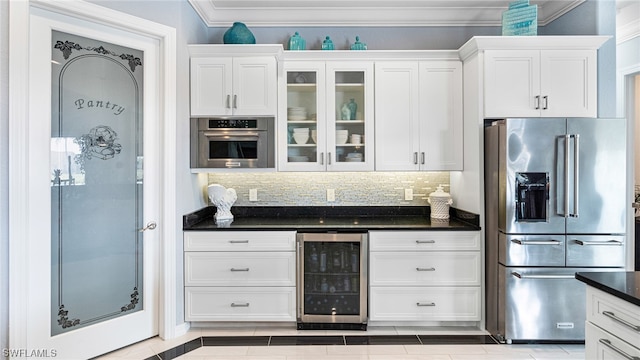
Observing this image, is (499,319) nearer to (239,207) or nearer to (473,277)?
(473,277)

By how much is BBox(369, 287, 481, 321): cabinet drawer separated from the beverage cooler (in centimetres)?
14


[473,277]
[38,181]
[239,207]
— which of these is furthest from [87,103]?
[473,277]

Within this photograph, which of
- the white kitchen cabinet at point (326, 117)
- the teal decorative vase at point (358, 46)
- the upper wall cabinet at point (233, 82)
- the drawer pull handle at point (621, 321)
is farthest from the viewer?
the teal decorative vase at point (358, 46)

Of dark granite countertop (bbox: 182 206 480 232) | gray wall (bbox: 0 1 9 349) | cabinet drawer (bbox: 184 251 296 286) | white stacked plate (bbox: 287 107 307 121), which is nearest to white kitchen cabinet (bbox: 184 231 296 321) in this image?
cabinet drawer (bbox: 184 251 296 286)

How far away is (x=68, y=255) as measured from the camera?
235cm

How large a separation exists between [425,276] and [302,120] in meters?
1.66

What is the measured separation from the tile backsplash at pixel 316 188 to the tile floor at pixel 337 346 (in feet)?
3.83

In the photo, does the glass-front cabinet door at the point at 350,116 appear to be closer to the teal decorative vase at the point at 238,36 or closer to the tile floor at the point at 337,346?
the teal decorative vase at the point at 238,36

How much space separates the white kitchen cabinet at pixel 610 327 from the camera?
1276 mm

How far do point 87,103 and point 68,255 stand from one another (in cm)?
100

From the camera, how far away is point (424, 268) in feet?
9.49

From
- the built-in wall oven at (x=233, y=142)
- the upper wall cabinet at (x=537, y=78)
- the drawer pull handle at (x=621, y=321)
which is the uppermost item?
the upper wall cabinet at (x=537, y=78)

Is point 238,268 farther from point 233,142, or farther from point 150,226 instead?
point 233,142

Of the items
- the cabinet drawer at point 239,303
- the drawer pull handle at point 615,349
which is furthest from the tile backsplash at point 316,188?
the drawer pull handle at point 615,349
